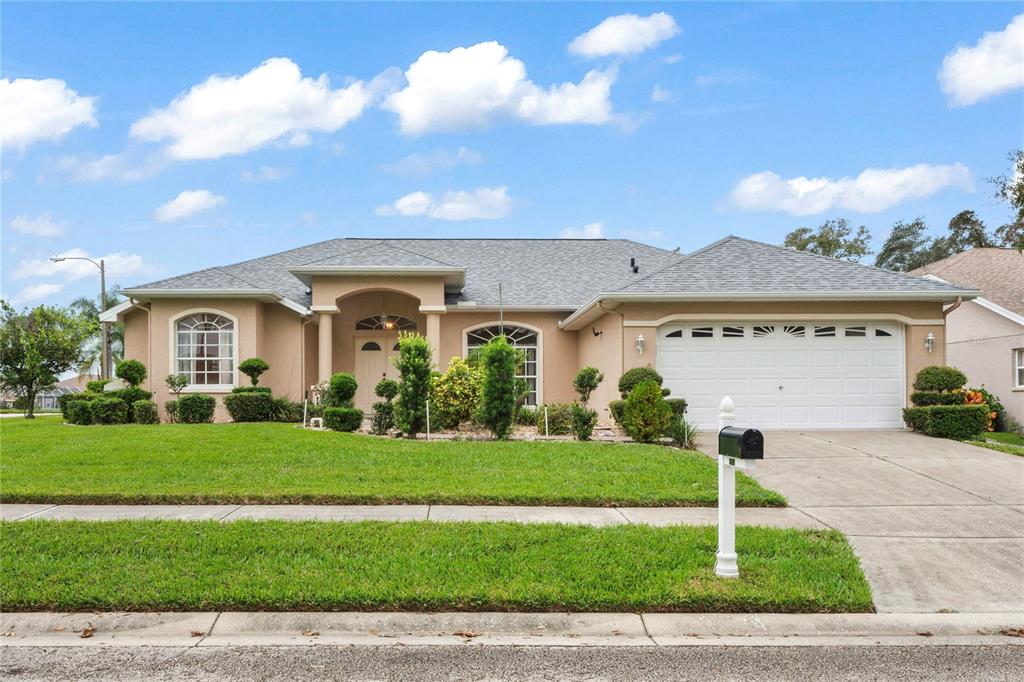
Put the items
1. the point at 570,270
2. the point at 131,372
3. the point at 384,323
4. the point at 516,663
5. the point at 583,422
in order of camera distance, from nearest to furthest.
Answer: the point at 516,663 < the point at 583,422 < the point at 131,372 < the point at 384,323 < the point at 570,270

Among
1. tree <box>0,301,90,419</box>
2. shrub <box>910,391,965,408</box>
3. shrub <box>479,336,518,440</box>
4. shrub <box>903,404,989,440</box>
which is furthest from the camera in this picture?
tree <box>0,301,90,419</box>

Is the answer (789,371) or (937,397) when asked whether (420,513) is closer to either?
(789,371)

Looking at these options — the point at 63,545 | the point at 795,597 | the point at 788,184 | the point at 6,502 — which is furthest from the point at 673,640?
the point at 788,184

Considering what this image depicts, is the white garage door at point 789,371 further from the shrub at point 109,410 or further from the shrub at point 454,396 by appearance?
the shrub at point 109,410

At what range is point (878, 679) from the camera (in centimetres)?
397

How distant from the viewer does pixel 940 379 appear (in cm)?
1416

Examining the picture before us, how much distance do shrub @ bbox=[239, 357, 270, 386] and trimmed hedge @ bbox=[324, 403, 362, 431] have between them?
3302mm

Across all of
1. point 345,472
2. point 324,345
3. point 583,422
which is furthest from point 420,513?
point 324,345

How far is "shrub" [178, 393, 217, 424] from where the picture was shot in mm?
16078

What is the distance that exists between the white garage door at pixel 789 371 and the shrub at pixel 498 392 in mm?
3519

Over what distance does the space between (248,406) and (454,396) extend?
531cm

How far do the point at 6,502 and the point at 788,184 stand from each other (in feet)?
111

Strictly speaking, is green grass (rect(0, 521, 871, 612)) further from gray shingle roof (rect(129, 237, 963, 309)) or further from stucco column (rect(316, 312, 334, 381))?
stucco column (rect(316, 312, 334, 381))

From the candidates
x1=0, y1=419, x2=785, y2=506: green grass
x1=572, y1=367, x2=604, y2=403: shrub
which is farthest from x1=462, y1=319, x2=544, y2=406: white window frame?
x1=0, y1=419, x2=785, y2=506: green grass
